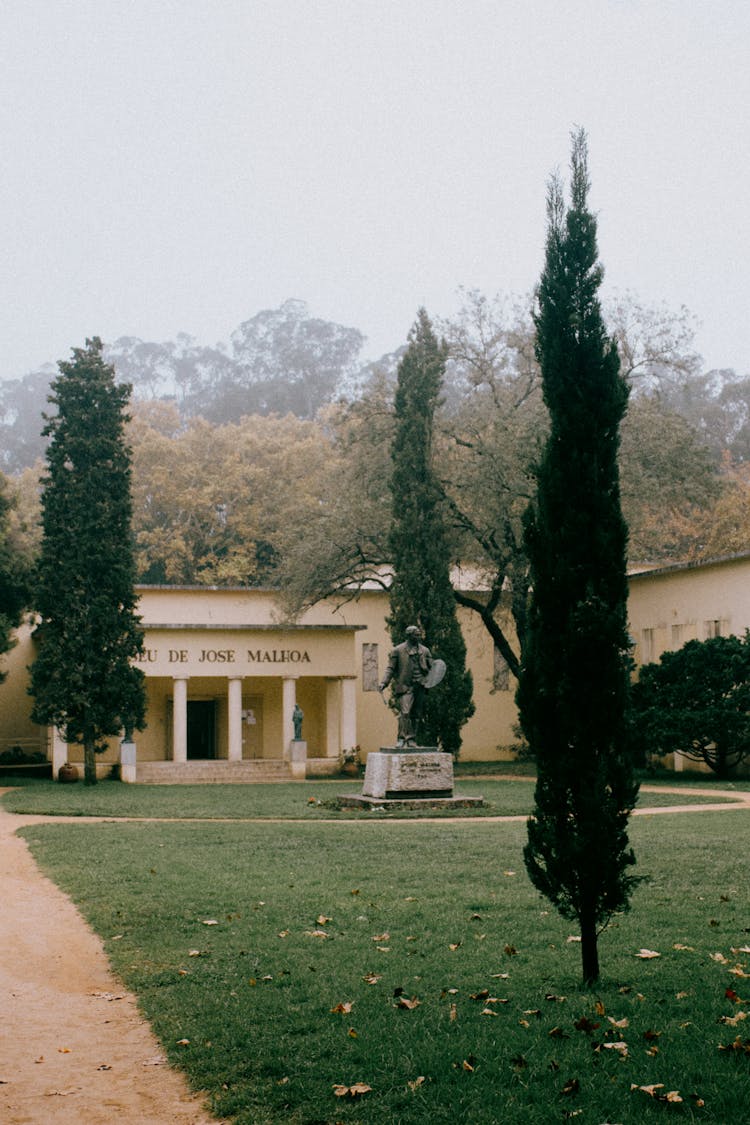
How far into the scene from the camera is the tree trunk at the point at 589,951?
22.1 ft

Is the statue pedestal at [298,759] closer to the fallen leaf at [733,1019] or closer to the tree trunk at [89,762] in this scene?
the tree trunk at [89,762]

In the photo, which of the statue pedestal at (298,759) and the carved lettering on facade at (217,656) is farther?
the carved lettering on facade at (217,656)

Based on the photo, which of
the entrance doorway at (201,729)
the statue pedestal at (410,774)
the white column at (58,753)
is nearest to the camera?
the statue pedestal at (410,774)

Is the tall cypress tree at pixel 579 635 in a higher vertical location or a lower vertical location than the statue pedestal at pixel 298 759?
higher

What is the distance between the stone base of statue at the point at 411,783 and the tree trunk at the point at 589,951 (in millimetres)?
12519

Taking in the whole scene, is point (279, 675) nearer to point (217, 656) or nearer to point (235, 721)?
point (235, 721)

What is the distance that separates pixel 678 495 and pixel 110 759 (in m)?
16.5

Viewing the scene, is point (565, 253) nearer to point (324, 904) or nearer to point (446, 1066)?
point (446, 1066)

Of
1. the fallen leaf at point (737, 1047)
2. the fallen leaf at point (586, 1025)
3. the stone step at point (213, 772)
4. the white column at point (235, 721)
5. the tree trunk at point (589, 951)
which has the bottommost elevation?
the stone step at point (213, 772)

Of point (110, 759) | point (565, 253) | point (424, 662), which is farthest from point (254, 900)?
point (110, 759)

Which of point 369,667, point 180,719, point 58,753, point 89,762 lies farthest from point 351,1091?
point 369,667

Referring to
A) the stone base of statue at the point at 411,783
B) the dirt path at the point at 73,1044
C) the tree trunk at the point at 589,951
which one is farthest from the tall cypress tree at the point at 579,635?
the stone base of statue at the point at 411,783

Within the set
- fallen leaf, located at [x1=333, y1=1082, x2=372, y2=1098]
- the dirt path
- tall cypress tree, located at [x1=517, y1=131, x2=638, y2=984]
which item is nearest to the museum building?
the dirt path

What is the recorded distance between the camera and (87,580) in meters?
27.5
